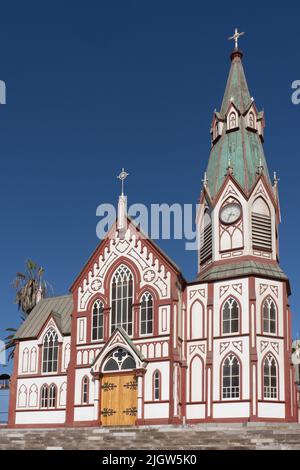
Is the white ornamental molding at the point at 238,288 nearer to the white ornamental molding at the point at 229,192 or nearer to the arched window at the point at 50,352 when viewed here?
the white ornamental molding at the point at 229,192

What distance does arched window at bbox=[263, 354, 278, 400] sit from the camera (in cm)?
4181

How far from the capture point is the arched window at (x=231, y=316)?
43.2 m

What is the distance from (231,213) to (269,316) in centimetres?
747

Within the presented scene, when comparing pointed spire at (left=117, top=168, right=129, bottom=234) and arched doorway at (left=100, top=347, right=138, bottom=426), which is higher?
pointed spire at (left=117, top=168, right=129, bottom=234)

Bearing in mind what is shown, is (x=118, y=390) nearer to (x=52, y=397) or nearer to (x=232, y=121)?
(x=52, y=397)

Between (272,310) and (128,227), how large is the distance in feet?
36.6

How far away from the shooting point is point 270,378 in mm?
42156

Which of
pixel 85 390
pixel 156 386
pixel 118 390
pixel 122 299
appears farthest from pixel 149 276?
pixel 85 390

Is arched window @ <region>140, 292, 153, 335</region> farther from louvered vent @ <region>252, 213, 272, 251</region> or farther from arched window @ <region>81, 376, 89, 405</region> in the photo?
louvered vent @ <region>252, 213, 272, 251</region>

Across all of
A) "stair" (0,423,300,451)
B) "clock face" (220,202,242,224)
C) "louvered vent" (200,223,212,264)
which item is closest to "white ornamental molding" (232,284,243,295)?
"louvered vent" (200,223,212,264)

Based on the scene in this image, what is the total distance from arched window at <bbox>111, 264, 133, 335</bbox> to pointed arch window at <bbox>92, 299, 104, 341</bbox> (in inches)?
37.0

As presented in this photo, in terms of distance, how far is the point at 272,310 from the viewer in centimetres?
4366
